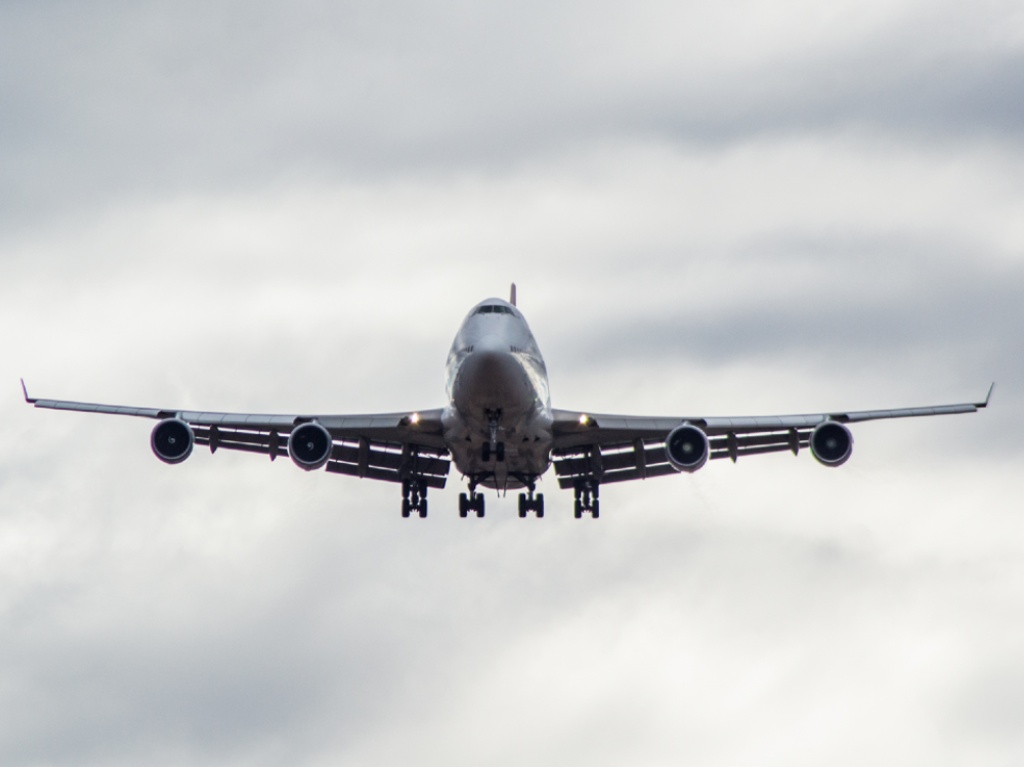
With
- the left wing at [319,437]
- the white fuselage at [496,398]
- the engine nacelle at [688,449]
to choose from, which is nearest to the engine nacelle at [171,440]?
the left wing at [319,437]

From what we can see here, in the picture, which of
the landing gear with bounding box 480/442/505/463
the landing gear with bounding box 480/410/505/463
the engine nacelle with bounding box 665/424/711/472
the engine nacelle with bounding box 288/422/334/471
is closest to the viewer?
the landing gear with bounding box 480/410/505/463

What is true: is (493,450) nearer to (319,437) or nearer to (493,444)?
(493,444)

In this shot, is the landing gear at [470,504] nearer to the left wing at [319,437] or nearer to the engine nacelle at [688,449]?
the left wing at [319,437]

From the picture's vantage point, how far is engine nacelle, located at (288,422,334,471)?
147ft

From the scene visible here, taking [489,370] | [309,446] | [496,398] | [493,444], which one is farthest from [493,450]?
[309,446]

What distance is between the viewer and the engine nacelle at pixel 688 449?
148 feet

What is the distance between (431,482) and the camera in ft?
163

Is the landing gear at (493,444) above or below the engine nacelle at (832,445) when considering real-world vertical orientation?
below

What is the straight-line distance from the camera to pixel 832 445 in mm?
45406

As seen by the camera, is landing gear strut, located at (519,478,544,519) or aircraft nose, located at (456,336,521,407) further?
landing gear strut, located at (519,478,544,519)

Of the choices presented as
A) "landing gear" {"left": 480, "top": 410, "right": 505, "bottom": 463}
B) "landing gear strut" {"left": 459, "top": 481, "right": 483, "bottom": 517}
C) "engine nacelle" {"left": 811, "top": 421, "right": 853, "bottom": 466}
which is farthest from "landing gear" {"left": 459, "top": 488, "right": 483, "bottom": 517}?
"engine nacelle" {"left": 811, "top": 421, "right": 853, "bottom": 466}

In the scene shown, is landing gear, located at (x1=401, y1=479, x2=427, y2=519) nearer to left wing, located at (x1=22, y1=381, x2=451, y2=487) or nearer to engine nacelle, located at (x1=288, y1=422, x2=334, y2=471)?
left wing, located at (x1=22, y1=381, x2=451, y2=487)

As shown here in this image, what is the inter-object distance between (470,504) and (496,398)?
24.7ft

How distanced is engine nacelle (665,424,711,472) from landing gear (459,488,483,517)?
20.4 feet
